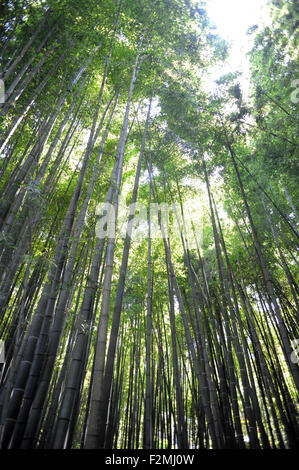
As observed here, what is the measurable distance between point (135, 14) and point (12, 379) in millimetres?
5325

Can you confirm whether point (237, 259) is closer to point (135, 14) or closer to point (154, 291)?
point (154, 291)

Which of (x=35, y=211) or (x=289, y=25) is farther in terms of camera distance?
(x=35, y=211)

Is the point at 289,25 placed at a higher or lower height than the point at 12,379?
higher

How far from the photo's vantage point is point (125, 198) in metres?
6.20

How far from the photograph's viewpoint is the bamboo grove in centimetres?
249

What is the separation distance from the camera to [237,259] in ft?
20.0

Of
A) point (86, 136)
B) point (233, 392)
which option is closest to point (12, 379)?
point (233, 392)

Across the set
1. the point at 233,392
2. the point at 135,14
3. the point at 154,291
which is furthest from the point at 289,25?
the point at 154,291

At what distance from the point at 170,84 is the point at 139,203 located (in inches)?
107

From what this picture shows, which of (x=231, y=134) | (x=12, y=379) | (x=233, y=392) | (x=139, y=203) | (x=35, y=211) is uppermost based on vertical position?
(x=139, y=203)

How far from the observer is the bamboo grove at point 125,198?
8.16 feet

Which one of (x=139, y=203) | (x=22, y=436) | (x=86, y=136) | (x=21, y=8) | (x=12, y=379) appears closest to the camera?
(x=22, y=436)
